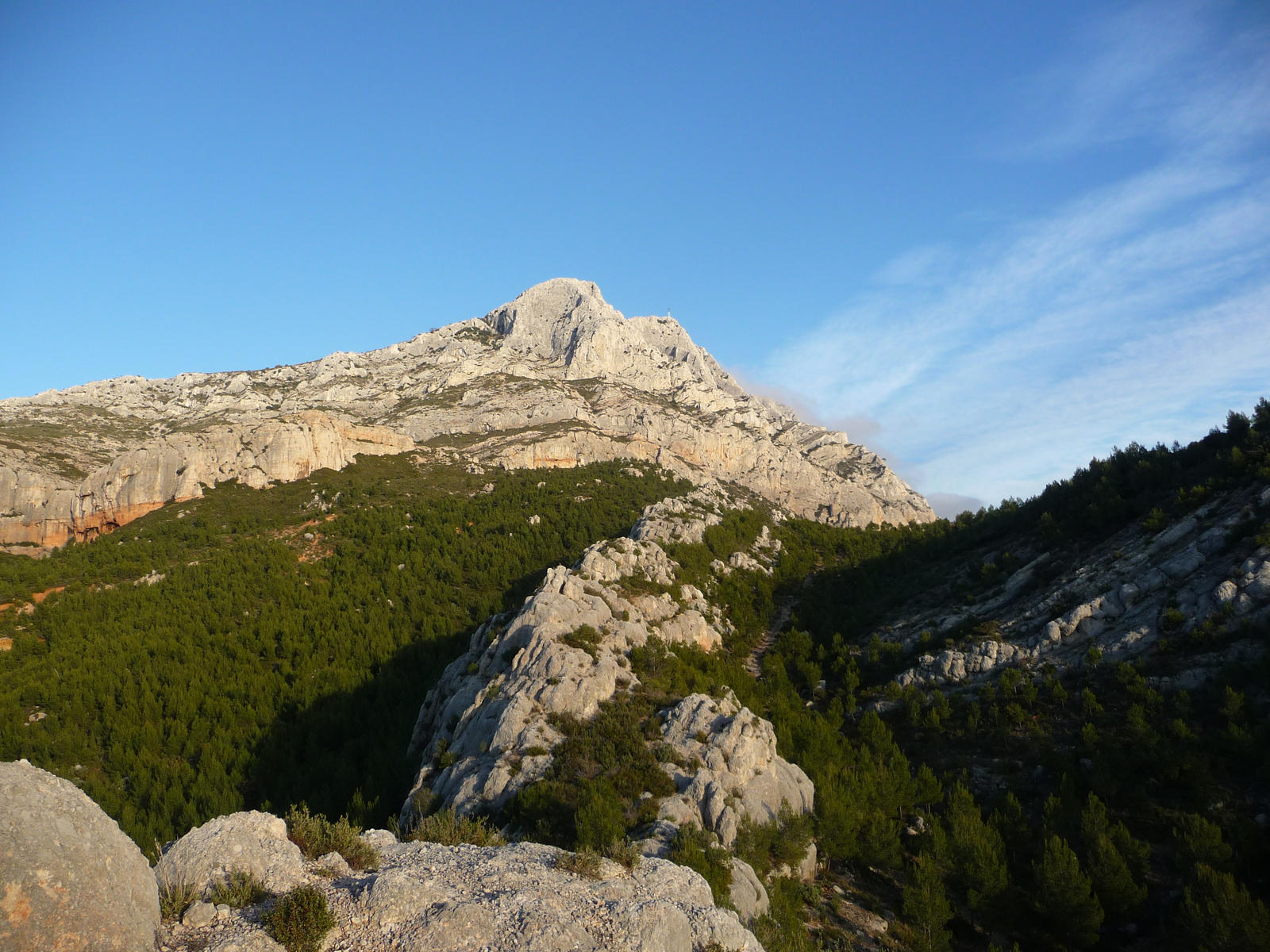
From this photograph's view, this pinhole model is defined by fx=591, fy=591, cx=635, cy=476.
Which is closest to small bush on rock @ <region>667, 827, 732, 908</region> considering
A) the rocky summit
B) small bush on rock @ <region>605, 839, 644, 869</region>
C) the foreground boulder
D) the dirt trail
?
small bush on rock @ <region>605, 839, 644, 869</region>

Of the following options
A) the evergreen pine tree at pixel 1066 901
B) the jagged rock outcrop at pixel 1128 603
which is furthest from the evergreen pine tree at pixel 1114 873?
the jagged rock outcrop at pixel 1128 603

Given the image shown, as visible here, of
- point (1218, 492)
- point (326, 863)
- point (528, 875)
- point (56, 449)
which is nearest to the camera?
point (326, 863)

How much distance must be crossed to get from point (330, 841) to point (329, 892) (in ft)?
8.03

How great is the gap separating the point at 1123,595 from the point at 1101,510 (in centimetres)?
1505

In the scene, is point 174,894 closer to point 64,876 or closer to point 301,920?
point 301,920

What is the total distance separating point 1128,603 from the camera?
38.4 m

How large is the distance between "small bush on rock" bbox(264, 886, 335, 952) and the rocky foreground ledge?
174 mm

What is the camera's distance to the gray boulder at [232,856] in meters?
11.3

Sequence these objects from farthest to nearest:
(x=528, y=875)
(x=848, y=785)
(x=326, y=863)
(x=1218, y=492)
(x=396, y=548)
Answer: (x=396, y=548)
(x=1218, y=492)
(x=848, y=785)
(x=528, y=875)
(x=326, y=863)

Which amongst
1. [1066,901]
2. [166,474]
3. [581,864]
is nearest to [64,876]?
[581,864]

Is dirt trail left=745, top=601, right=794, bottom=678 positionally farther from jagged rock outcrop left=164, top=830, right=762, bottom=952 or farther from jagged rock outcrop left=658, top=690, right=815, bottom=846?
jagged rock outcrop left=164, top=830, right=762, bottom=952

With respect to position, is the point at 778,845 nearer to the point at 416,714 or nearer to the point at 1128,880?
the point at 1128,880

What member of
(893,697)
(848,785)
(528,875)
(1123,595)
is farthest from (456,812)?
(1123,595)

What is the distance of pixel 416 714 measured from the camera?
4475 cm
